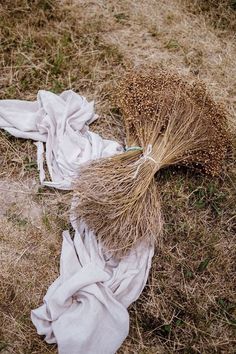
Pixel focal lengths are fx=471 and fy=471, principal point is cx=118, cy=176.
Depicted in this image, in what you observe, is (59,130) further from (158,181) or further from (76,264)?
(76,264)

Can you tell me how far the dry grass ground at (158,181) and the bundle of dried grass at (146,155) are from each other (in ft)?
0.76

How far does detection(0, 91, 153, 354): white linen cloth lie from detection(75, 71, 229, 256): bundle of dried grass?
5.3 inches

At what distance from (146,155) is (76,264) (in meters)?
0.79

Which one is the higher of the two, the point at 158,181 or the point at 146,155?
the point at 146,155

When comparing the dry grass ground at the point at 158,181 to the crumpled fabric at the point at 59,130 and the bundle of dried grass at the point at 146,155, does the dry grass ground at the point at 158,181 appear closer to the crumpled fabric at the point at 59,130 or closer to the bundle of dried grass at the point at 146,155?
the crumpled fabric at the point at 59,130

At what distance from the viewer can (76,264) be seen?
8.95 ft

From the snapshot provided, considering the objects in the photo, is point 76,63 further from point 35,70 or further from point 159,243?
point 159,243

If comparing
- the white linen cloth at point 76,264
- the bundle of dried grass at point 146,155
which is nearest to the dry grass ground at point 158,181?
the white linen cloth at point 76,264

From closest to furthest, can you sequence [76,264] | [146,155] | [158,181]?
[76,264]
[146,155]
[158,181]

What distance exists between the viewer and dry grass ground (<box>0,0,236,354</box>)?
2668 millimetres

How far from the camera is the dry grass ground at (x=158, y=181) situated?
2.67 m

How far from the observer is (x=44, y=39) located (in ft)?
12.6

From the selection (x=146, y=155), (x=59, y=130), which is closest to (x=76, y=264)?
(x=146, y=155)

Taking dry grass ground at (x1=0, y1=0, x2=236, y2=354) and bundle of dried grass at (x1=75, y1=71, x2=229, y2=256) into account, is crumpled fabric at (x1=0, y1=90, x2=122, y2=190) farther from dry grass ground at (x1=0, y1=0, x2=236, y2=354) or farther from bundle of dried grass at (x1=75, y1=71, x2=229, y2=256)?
bundle of dried grass at (x1=75, y1=71, x2=229, y2=256)
